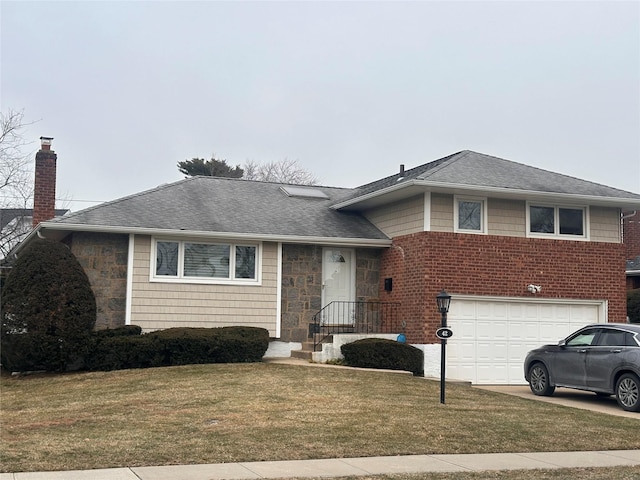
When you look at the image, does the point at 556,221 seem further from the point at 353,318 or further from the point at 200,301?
the point at 200,301

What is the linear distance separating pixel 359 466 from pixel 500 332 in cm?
1134

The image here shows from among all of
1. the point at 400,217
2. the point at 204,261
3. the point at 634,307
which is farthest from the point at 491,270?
the point at 634,307

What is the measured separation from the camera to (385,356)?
59.1 feet

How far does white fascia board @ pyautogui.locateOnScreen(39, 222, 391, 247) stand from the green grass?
Answer: 3740mm

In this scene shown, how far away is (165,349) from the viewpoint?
1747 cm

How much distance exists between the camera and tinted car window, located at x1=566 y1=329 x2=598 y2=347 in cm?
1517

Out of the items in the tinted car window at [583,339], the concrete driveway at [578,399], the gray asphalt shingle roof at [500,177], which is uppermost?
the gray asphalt shingle roof at [500,177]

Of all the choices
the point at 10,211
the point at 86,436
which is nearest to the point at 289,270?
the point at 86,436

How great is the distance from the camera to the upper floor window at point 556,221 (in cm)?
1992

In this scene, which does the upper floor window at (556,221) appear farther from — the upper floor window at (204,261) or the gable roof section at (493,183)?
the upper floor window at (204,261)

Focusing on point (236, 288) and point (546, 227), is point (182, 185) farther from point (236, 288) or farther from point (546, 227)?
point (546, 227)

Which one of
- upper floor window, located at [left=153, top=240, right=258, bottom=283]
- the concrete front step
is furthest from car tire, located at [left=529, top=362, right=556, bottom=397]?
upper floor window, located at [left=153, top=240, right=258, bottom=283]

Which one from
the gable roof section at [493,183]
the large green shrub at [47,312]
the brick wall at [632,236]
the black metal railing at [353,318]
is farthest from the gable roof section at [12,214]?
the brick wall at [632,236]

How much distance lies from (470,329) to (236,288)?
19.4 ft
